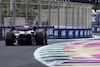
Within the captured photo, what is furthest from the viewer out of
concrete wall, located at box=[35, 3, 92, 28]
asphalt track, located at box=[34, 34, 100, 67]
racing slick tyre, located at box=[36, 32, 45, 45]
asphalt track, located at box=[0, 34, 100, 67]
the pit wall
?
concrete wall, located at box=[35, 3, 92, 28]

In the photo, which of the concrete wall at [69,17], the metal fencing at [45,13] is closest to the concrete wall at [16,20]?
the metal fencing at [45,13]

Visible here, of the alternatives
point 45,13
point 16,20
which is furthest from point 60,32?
point 16,20

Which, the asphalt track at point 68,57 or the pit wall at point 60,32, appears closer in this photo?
A: the asphalt track at point 68,57

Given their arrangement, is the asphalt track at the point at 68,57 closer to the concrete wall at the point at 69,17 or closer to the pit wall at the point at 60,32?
the pit wall at the point at 60,32

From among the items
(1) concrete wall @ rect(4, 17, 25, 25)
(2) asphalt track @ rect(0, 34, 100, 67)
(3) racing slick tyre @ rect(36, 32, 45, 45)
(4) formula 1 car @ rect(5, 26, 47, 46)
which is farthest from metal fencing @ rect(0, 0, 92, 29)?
(2) asphalt track @ rect(0, 34, 100, 67)

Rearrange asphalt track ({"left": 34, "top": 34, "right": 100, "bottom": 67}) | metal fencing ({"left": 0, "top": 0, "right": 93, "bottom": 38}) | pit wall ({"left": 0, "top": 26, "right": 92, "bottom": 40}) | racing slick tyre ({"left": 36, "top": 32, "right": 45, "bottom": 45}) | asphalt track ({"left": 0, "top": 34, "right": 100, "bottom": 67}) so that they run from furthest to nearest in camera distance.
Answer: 1. pit wall ({"left": 0, "top": 26, "right": 92, "bottom": 40})
2. metal fencing ({"left": 0, "top": 0, "right": 93, "bottom": 38})
3. racing slick tyre ({"left": 36, "top": 32, "right": 45, "bottom": 45})
4. asphalt track ({"left": 34, "top": 34, "right": 100, "bottom": 67})
5. asphalt track ({"left": 0, "top": 34, "right": 100, "bottom": 67})

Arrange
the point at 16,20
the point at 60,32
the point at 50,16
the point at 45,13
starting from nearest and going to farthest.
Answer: the point at 16,20 < the point at 60,32 < the point at 45,13 < the point at 50,16

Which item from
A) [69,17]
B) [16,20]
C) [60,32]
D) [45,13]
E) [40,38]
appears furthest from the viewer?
[69,17]

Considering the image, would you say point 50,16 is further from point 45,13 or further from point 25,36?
point 25,36

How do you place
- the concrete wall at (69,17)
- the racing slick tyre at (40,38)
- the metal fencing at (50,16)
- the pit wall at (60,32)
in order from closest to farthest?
the racing slick tyre at (40,38)
the metal fencing at (50,16)
the pit wall at (60,32)
the concrete wall at (69,17)

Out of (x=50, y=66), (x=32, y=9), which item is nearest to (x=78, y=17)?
(x=32, y=9)

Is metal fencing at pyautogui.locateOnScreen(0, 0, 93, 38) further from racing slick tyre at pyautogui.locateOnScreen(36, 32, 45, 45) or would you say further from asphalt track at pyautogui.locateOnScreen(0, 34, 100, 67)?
asphalt track at pyautogui.locateOnScreen(0, 34, 100, 67)

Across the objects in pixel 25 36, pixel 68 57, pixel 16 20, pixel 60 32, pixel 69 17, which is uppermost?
pixel 69 17

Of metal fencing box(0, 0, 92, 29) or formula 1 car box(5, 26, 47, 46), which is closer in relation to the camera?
formula 1 car box(5, 26, 47, 46)
